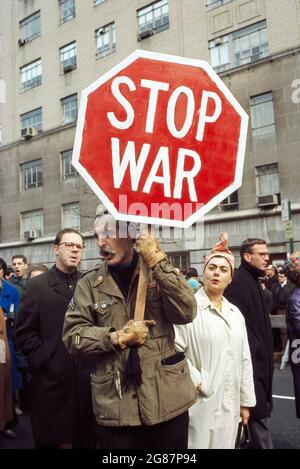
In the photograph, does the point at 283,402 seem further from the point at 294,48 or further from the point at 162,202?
the point at 294,48

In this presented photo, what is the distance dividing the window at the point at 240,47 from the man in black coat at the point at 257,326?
1588cm

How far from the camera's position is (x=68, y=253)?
346 centimetres

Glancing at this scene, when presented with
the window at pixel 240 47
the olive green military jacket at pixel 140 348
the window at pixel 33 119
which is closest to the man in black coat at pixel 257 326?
the olive green military jacket at pixel 140 348

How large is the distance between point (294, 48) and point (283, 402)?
46.7 feet

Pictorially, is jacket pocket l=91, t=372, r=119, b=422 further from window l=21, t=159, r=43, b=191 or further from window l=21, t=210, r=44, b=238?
window l=21, t=159, r=43, b=191

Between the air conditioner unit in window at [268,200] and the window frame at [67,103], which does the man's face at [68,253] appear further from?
the window frame at [67,103]

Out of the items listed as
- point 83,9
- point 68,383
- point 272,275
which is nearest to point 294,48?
point 272,275

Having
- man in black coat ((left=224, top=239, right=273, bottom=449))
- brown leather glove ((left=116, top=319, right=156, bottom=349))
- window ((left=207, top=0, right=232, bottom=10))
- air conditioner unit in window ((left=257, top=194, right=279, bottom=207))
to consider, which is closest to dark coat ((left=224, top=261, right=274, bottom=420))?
man in black coat ((left=224, top=239, right=273, bottom=449))

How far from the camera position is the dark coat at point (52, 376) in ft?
10.2

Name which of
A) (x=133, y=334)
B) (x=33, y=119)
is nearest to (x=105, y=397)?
(x=133, y=334)

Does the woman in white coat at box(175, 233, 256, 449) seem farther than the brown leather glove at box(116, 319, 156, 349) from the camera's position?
Yes

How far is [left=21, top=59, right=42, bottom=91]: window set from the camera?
84.8 ft
